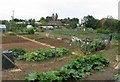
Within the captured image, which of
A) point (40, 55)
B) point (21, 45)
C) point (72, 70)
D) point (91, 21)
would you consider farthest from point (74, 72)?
point (91, 21)

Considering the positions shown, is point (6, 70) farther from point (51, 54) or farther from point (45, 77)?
point (51, 54)

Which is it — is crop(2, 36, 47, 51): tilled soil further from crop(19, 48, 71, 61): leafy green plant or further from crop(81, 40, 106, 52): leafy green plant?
crop(19, 48, 71, 61): leafy green plant

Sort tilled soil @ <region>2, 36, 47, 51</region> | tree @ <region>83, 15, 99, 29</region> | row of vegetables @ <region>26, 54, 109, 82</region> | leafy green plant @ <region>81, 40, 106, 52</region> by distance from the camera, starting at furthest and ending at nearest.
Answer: tree @ <region>83, 15, 99, 29</region> → tilled soil @ <region>2, 36, 47, 51</region> → leafy green plant @ <region>81, 40, 106, 52</region> → row of vegetables @ <region>26, 54, 109, 82</region>

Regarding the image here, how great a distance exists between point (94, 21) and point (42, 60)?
50.0 m

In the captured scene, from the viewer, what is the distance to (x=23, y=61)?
45.5 ft

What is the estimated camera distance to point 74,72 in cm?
888

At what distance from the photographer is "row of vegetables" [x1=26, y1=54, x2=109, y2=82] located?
27.0ft

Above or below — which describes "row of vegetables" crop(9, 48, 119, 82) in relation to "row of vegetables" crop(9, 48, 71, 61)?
above

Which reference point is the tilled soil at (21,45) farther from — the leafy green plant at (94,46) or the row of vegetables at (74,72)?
the row of vegetables at (74,72)

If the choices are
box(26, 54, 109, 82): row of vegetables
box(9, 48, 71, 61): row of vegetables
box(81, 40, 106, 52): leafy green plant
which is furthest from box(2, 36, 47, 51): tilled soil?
box(26, 54, 109, 82): row of vegetables

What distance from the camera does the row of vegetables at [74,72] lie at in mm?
8227

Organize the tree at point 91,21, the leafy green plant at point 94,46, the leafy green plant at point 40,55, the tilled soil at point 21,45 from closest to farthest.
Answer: the leafy green plant at point 40,55 < the leafy green plant at point 94,46 < the tilled soil at point 21,45 < the tree at point 91,21

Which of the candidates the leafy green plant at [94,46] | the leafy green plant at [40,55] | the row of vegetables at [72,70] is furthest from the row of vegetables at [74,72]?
the leafy green plant at [94,46]

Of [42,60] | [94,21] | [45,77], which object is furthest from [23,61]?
[94,21]
